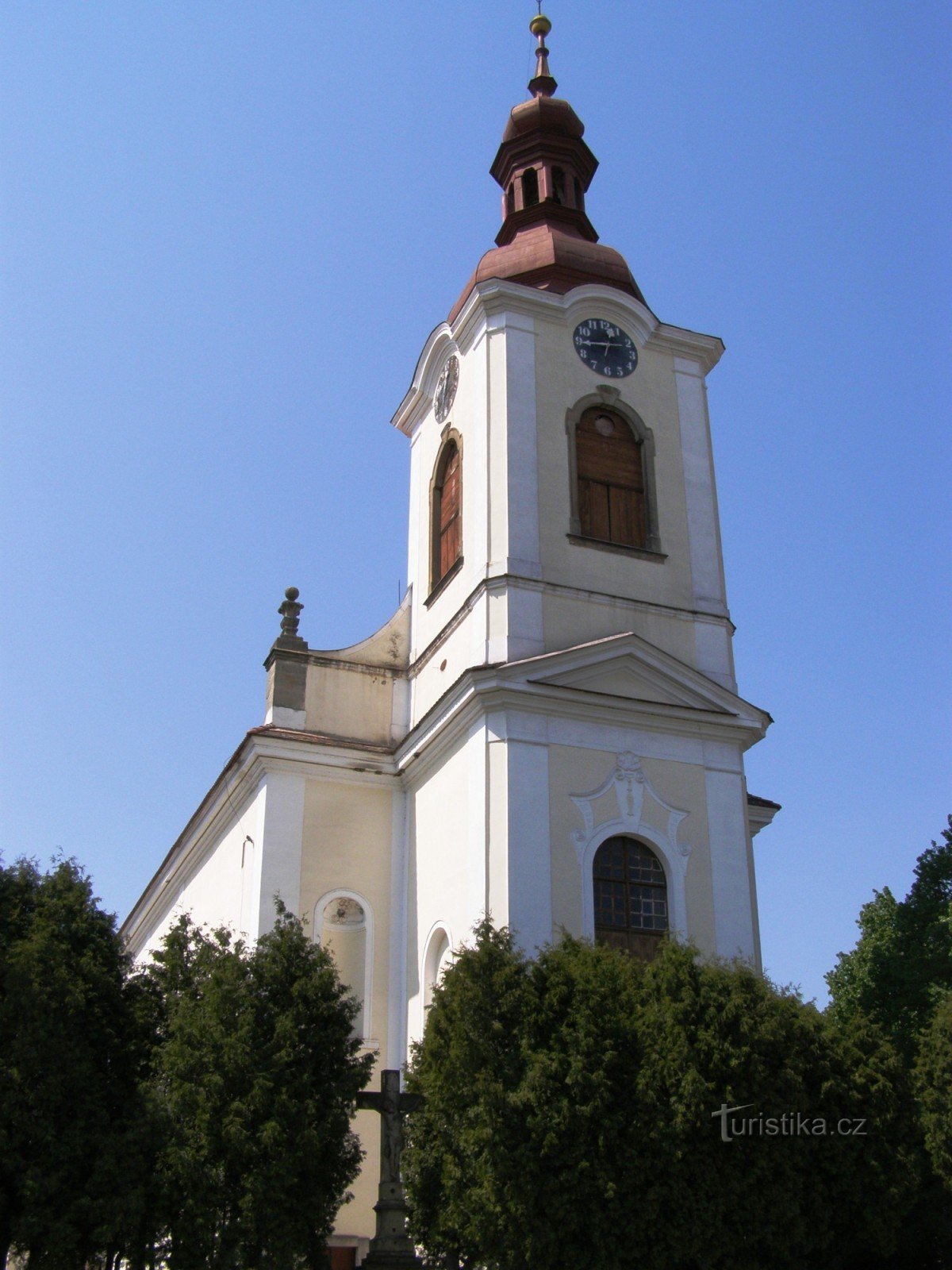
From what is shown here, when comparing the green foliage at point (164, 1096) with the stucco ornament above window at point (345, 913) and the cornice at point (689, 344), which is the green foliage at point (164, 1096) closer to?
the stucco ornament above window at point (345, 913)

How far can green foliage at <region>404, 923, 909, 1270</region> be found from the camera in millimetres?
14961

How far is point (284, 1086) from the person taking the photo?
1595 cm

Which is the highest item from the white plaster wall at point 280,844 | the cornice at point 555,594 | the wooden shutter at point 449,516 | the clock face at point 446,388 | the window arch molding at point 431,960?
the clock face at point 446,388

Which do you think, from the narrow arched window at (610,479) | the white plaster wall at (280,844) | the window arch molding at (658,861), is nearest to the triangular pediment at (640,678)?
the window arch molding at (658,861)

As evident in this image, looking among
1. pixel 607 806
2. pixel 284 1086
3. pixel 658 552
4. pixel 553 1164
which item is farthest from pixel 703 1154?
pixel 658 552

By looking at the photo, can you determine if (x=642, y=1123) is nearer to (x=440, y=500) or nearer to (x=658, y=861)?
(x=658, y=861)

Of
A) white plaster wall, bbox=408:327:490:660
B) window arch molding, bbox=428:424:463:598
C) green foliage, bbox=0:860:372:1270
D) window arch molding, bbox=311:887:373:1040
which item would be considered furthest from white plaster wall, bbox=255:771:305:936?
green foliage, bbox=0:860:372:1270

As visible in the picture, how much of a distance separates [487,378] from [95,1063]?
13.2m

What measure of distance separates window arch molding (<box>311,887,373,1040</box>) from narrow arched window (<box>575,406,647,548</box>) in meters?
7.03

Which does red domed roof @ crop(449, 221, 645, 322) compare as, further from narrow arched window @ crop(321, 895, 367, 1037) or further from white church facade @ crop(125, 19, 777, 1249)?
narrow arched window @ crop(321, 895, 367, 1037)

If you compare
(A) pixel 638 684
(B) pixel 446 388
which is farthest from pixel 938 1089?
(B) pixel 446 388

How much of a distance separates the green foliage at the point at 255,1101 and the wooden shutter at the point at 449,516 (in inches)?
365

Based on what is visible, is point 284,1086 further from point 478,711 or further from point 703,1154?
point 478,711

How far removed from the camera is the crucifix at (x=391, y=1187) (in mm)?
16766
